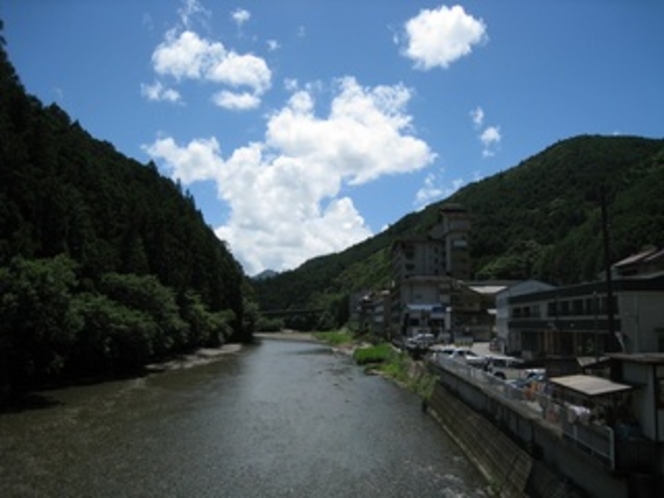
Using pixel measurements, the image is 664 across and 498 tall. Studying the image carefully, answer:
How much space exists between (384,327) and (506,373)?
74323 mm

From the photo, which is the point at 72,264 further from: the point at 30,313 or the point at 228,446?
the point at 228,446

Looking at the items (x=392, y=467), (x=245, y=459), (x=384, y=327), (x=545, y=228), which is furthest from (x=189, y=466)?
(x=545, y=228)

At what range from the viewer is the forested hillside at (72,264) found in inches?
1220

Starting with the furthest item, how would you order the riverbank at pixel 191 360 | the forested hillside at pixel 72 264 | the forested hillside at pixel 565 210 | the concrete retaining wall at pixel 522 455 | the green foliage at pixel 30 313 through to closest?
1. the forested hillside at pixel 565 210
2. the riverbank at pixel 191 360
3. the forested hillside at pixel 72 264
4. the green foliage at pixel 30 313
5. the concrete retaining wall at pixel 522 455

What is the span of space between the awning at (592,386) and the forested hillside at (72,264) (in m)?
24.8

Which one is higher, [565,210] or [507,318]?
[565,210]

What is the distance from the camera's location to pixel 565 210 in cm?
13238

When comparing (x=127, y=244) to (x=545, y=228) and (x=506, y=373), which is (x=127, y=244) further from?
(x=545, y=228)

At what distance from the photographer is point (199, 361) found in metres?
61.5

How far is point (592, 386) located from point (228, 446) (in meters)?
14.0

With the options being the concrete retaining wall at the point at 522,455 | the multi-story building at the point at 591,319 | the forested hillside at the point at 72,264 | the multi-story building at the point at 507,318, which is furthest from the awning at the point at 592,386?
the multi-story building at the point at 507,318

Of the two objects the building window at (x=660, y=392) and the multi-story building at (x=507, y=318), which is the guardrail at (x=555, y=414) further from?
the multi-story building at (x=507, y=318)

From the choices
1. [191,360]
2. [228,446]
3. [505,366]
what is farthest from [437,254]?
[228,446]

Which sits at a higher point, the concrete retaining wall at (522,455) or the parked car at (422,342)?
the parked car at (422,342)
